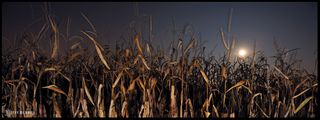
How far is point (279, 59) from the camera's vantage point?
8.93 ft

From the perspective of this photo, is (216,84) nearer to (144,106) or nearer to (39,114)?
(144,106)

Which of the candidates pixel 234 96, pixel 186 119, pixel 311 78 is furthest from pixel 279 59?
pixel 186 119

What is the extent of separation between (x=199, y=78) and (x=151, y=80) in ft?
2.32

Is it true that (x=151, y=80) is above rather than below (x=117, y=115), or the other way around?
above

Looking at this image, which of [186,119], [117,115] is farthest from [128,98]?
[186,119]

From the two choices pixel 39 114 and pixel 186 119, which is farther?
pixel 39 114

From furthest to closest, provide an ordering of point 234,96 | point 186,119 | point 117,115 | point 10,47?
point 10,47
point 234,96
point 117,115
point 186,119

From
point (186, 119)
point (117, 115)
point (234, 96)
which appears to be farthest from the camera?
point (234, 96)

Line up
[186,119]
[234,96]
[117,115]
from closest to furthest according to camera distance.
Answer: [186,119]
[117,115]
[234,96]

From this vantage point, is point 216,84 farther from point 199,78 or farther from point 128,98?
point 128,98

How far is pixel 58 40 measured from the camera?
2.16 metres

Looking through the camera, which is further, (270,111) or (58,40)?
(270,111)

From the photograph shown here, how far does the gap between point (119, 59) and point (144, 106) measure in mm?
412

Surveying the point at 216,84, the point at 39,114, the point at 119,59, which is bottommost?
the point at 39,114
